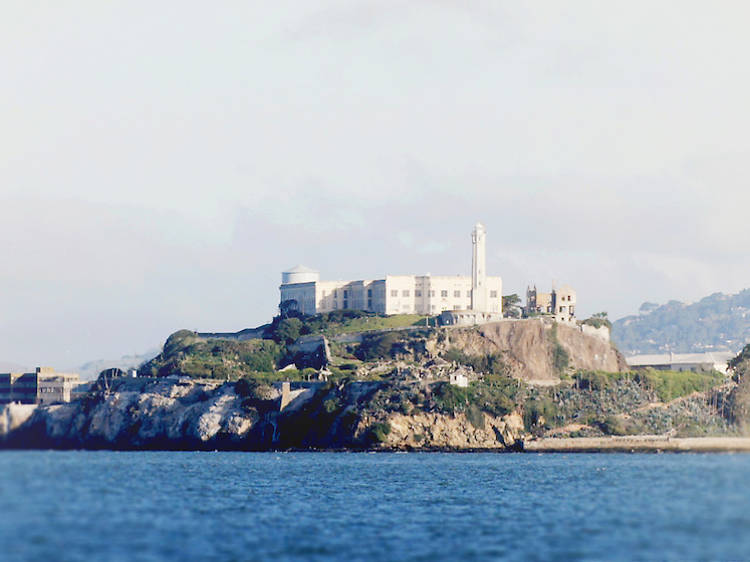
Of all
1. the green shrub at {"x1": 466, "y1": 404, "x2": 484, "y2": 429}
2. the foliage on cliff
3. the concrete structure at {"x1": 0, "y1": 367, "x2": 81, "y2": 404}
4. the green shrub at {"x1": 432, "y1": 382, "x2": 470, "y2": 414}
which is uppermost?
the foliage on cliff

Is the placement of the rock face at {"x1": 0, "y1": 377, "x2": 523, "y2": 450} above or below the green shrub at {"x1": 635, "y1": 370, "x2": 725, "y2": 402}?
below

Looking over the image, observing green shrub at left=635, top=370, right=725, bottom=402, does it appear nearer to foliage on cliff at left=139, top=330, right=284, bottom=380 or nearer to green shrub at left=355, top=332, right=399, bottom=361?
green shrub at left=355, top=332, right=399, bottom=361

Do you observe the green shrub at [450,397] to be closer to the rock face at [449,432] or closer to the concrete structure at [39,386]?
the rock face at [449,432]

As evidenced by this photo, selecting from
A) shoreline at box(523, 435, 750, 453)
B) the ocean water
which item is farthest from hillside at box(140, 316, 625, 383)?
the ocean water

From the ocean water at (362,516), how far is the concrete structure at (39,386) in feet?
144

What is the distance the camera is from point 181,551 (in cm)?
4772

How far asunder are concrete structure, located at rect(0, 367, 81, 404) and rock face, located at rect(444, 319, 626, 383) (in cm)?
5436

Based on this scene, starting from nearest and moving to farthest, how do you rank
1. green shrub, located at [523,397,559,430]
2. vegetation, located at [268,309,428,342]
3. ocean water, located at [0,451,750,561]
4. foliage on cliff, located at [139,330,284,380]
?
ocean water, located at [0,451,750,561]
green shrub, located at [523,397,559,430]
foliage on cliff, located at [139,330,284,380]
vegetation, located at [268,309,428,342]

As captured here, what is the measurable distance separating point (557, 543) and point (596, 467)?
57984 mm

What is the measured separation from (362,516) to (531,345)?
12297 centimetres

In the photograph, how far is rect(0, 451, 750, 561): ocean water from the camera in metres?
42.6

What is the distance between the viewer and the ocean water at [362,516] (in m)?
42.6

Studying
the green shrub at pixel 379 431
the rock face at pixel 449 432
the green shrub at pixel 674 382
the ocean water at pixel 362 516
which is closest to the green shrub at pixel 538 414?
the rock face at pixel 449 432

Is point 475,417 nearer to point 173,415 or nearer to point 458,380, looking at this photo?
point 458,380
